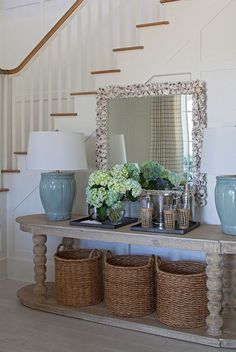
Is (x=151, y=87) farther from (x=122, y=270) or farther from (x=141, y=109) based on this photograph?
(x=122, y=270)

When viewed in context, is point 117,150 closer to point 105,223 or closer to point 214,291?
point 105,223

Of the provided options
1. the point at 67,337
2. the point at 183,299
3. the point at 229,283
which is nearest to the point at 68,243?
the point at 67,337

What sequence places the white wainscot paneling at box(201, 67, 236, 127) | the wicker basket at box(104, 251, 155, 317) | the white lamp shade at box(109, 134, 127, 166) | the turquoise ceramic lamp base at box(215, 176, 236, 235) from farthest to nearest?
the white lamp shade at box(109, 134, 127, 166), the white wainscot paneling at box(201, 67, 236, 127), the wicker basket at box(104, 251, 155, 317), the turquoise ceramic lamp base at box(215, 176, 236, 235)

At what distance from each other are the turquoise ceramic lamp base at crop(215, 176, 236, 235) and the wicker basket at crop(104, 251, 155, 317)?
645 mm

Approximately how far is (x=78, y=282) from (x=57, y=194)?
26.7 inches

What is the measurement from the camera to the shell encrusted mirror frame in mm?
3090

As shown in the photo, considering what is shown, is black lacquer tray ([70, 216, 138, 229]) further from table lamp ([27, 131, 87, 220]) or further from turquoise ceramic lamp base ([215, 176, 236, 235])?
turquoise ceramic lamp base ([215, 176, 236, 235])

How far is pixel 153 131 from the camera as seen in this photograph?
3.25 m

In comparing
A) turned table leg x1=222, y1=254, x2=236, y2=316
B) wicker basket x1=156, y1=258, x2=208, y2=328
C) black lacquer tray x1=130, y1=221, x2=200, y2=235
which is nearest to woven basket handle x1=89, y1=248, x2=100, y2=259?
black lacquer tray x1=130, y1=221, x2=200, y2=235

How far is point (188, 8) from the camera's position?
314cm

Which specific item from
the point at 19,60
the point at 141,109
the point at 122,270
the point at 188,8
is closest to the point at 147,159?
the point at 141,109

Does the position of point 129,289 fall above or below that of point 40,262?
below

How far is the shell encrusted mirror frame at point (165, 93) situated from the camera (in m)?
3.09

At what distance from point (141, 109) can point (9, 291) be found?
6.32 ft
